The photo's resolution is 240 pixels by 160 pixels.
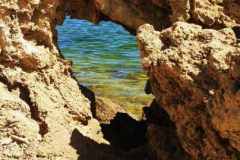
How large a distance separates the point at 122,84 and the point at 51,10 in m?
5.92

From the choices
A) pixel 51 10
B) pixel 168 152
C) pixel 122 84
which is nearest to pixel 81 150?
pixel 168 152

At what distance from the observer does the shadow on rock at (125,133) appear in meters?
6.51

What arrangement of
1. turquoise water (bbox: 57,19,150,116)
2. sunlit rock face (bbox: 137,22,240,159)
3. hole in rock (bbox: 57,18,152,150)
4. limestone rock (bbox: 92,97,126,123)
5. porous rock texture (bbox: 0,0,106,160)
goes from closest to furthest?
sunlit rock face (bbox: 137,22,240,159) → porous rock texture (bbox: 0,0,106,160) → hole in rock (bbox: 57,18,152,150) → limestone rock (bbox: 92,97,126,123) → turquoise water (bbox: 57,19,150,116)

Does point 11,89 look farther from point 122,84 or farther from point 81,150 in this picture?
point 122,84

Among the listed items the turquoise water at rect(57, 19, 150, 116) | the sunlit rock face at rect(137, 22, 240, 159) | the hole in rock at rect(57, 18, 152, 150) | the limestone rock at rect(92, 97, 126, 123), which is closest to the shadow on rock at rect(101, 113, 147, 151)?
the hole in rock at rect(57, 18, 152, 150)

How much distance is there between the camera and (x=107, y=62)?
1482 cm

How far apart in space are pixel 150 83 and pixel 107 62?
30.3ft

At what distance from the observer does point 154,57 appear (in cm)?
520

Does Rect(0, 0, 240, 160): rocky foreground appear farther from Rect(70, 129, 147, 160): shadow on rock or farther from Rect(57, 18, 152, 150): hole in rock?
Rect(57, 18, 152, 150): hole in rock

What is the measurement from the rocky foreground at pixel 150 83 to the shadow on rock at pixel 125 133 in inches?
5.4

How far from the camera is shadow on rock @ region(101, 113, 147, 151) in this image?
6.51 m

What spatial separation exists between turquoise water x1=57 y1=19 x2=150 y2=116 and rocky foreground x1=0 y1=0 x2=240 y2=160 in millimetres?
2484

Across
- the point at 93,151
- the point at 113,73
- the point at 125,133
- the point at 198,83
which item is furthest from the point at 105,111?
the point at 113,73

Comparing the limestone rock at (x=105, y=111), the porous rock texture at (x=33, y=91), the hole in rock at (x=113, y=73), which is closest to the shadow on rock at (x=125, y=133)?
the hole in rock at (x=113, y=73)
